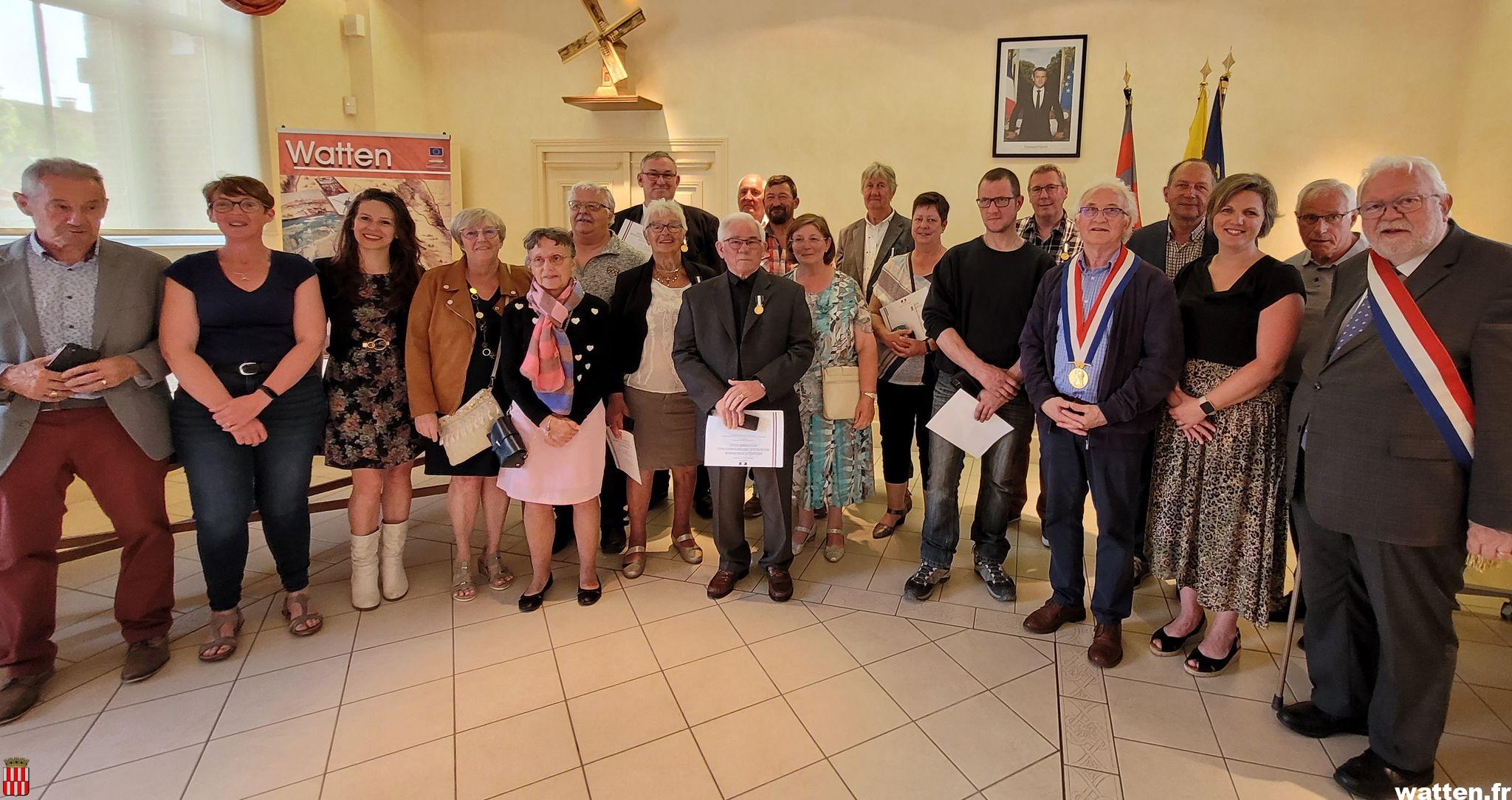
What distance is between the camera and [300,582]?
2811 millimetres

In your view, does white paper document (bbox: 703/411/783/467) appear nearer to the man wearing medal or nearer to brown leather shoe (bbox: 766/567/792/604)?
brown leather shoe (bbox: 766/567/792/604)

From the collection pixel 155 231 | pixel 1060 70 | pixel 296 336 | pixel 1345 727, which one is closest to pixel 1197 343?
pixel 1345 727

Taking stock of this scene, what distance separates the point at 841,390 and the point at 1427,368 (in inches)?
73.7

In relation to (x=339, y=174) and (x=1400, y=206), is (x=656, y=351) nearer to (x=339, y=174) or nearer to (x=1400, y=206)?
(x=1400, y=206)

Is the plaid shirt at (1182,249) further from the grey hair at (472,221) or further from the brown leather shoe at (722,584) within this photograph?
the grey hair at (472,221)

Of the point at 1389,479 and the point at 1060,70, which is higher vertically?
the point at 1060,70

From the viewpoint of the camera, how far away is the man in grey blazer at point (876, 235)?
3.77 meters

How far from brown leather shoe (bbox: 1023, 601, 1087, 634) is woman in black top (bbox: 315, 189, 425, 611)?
251 centimetres

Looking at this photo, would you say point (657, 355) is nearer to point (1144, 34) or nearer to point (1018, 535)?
point (1018, 535)

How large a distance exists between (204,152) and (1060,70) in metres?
6.22

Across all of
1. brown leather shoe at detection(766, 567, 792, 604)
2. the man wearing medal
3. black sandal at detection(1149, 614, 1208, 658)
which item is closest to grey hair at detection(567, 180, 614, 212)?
brown leather shoe at detection(766, 567, 792, 604)

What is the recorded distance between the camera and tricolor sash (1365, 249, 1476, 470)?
1706 mm

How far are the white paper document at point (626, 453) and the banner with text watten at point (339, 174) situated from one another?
8.27ft

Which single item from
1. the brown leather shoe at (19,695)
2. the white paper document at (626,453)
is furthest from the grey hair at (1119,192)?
the brown leather shoe at (19,695)
